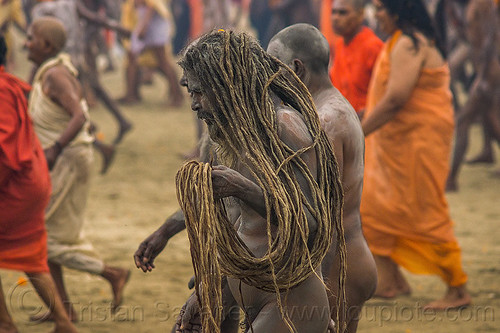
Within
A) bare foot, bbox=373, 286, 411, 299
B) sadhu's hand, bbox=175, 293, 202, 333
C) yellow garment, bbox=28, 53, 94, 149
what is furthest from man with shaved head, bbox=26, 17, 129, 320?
sadhu's hand, bbox=175, 293, 202, 333

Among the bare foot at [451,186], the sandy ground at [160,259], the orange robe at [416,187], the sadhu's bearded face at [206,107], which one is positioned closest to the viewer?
the sadhu's bearded face at [206,107]

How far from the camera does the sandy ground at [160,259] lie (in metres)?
5.65

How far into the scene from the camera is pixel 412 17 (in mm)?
5852

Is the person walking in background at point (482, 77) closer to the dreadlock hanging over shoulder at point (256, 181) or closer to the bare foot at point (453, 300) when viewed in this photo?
the bare foot at point (453, 300)

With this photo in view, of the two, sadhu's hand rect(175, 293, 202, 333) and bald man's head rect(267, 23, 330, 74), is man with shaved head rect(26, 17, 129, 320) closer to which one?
bald man's head rect(267, 23, 330, 74)

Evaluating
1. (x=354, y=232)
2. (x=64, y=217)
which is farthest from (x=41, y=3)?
(x=354, y=232)

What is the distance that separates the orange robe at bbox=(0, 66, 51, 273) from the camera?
486cm

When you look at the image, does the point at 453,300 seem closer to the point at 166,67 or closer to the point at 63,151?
the point at 63,151

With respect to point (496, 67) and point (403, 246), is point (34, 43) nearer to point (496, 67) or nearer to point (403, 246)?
point (403, 246)

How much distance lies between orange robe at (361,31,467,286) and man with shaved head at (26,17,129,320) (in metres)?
1.75

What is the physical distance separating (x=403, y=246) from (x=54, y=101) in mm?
2491

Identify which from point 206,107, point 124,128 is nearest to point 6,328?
point 206,107

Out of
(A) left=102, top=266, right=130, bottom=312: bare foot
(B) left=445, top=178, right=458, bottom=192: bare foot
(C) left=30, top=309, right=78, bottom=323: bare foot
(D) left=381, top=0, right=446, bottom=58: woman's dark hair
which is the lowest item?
(B) left=445, top=178, right=458, bottom=192: bare foot

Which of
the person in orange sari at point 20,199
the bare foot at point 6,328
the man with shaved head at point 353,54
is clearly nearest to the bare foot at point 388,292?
the man with shaved head at point 353,54
